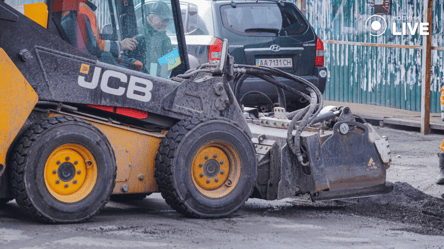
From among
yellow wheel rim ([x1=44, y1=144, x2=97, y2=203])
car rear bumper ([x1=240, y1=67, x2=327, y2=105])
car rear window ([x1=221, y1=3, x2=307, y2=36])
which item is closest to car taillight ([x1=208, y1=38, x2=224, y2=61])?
car rear window ([x1=221, y1=3, x2=307, y2=36])

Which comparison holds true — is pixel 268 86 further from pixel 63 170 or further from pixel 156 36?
pixel 63 170

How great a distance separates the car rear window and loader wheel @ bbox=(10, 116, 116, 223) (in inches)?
211

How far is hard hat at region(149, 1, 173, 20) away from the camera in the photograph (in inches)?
252

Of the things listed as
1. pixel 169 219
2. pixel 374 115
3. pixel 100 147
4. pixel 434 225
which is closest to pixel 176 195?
pixel 169 219

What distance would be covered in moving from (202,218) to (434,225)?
1.97 meters

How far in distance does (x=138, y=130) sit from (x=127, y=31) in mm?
891

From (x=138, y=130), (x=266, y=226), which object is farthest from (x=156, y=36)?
(x=266, y=226)

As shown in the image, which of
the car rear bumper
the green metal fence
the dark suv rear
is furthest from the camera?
the green metal fence

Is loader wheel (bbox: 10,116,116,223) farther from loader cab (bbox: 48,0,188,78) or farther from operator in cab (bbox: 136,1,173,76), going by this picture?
operator in cab (bbox: 136,1,173,76)

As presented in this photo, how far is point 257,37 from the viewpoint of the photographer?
423 inches

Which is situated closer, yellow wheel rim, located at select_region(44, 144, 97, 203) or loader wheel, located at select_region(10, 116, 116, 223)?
loader wheel, located at select_region(10, 116, 116, 223)

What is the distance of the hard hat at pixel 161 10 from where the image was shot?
6.39 meters

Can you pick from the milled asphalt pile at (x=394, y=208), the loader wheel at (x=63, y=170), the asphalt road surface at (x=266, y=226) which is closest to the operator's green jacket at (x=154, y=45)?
the loader wheel at (x=63, y=170)

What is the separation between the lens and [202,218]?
600 centimetres
